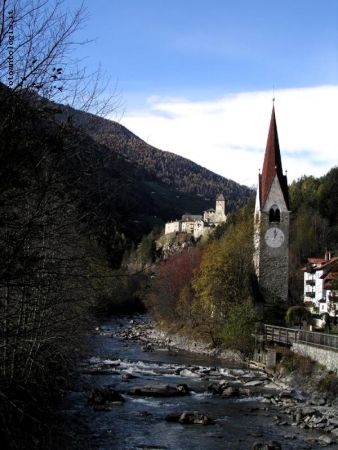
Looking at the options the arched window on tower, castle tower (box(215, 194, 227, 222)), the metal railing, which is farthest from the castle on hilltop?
the metal railing

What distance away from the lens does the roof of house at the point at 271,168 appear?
53406mm

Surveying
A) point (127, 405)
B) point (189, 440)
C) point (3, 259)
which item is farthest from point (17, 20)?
point (127, 405)

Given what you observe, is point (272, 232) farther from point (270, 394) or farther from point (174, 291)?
point (270, 394)

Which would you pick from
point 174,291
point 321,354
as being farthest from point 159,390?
point 174,291

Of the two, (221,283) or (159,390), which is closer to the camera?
(159,390)

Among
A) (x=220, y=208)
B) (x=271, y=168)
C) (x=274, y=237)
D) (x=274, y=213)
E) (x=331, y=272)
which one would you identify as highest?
(x=220, y=208)

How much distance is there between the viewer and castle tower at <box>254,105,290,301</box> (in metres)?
52.6

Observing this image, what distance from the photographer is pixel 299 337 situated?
121 feet

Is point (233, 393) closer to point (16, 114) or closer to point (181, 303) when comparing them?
point (16, 114)

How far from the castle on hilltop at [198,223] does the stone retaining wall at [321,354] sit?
120 metres

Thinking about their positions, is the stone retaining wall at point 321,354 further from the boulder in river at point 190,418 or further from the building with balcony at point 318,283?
the building with balcony at point 318,283

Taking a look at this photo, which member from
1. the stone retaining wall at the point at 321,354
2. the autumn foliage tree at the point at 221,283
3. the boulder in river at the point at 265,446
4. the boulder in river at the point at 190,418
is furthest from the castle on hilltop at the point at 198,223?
the boulder in river at the point at 265,446

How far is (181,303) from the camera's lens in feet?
190

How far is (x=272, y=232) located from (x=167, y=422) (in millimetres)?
33343
